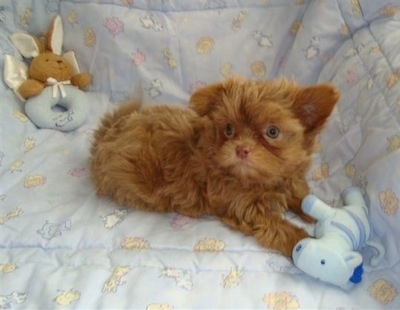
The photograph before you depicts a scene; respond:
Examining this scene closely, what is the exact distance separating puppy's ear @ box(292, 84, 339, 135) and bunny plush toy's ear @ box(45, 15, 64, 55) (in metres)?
1.14

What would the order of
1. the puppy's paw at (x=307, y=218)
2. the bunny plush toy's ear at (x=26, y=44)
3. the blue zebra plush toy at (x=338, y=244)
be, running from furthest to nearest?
the bunny plush toy's ear at (x=26, y=44) → the puppy's paw at (x=307, y=218) → the blue zebra plush toy at (x=338, y=244)

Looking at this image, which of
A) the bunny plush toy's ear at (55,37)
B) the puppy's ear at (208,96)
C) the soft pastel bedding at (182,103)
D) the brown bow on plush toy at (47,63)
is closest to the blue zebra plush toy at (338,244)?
the soft pastel bedding at (182,103)

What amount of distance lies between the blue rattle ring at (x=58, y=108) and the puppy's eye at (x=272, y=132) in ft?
3.01

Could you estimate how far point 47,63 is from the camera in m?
1.90

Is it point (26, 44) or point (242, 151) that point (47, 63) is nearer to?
point (26, 44)

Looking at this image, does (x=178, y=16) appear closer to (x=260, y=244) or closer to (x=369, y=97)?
(x=369, y=97)

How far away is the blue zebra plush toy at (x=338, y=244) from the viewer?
113cm

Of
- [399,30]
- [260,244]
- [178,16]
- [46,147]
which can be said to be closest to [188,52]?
[178,16]

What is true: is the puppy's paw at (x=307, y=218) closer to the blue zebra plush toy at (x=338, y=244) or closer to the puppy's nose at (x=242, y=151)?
the blue zebra plush toy at (x=338, y=244)

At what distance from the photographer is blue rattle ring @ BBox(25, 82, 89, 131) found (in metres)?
1.83

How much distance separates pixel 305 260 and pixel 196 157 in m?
0.40

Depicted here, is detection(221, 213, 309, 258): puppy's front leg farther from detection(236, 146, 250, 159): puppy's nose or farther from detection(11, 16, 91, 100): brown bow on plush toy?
detection(11, 16, 91, 100): brown bow on plush toy

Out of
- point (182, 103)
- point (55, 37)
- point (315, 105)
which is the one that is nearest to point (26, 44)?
point (55, 37)

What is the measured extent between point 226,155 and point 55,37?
1099 mm
